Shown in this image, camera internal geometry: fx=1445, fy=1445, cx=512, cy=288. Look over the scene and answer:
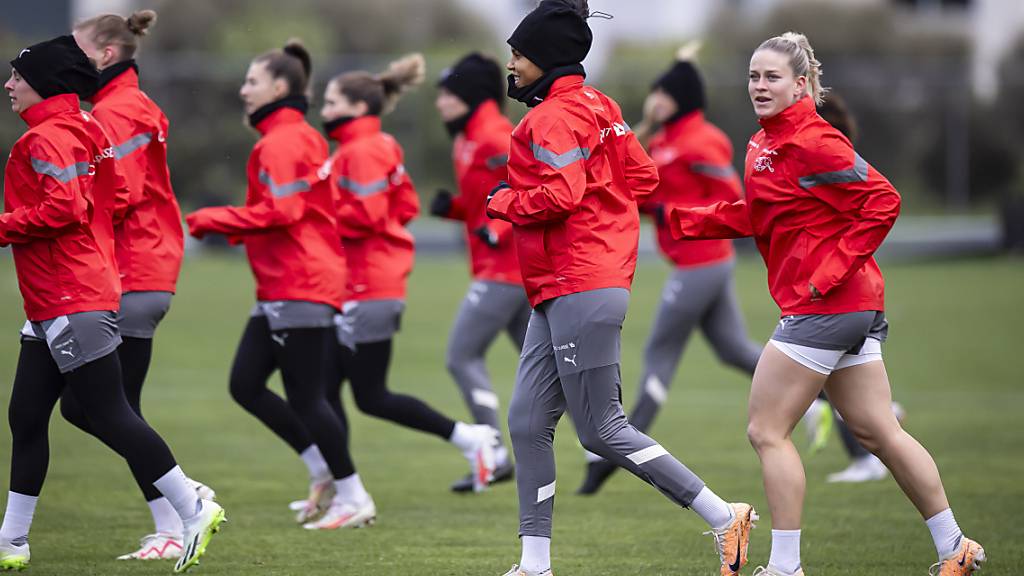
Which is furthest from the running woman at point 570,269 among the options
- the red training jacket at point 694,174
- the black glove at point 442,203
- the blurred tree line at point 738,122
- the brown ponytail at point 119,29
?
the blurred tree line at point 738,122

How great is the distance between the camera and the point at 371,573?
20.7ft

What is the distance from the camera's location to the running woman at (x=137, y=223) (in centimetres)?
670

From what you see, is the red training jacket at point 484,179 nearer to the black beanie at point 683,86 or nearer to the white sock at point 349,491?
the black beanie at point 683,86

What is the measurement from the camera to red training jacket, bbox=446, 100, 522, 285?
893 centimetres

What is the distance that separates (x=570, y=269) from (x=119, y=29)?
2.70 m

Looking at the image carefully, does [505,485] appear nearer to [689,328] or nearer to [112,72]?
[689,328]

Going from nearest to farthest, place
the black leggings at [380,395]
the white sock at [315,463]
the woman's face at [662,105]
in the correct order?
1. the white sock at [315,463]
2. the black leggings at [380,395]
3. the woman's face at [662,105]

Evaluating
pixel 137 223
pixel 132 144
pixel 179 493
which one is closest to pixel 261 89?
pixel 132 144

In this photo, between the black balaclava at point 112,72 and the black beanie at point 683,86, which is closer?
the black balaclava at point 112,72

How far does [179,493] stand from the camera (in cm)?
620

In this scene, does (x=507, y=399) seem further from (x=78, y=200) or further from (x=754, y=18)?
(x=754, y=18)

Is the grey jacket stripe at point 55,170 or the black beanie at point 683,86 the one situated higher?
the grey jacket stripe at point 55,170

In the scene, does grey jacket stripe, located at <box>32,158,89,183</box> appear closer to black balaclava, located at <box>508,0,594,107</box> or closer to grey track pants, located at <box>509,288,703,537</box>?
black balaclava, located at <box>508,0,594,107</box>

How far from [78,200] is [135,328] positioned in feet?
3.41
